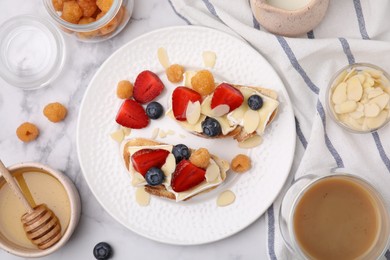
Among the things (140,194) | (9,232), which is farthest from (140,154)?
(9,232)

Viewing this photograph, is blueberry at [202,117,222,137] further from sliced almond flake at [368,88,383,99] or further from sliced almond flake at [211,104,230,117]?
sliced almond flake at [368,88,383,99]

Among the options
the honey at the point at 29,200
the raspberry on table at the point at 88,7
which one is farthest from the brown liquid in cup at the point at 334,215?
the raspberry on table at the point at 88,7

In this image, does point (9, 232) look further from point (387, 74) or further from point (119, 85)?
point (387, 74)

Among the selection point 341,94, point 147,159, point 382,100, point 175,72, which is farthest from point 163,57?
point 382,100

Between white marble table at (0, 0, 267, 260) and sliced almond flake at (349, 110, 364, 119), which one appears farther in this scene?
white marble table at (0, 0, 267, 260)

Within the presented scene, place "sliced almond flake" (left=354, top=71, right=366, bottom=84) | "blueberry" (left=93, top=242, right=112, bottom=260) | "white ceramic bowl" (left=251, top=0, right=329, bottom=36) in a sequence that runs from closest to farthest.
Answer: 1. "white ceramic bowl" (left=251, top=0, right=329, bottom=36)
2. "sliced almond flake" (left=354, top=71, right=366, bottom=84)
3. "blueberry" (left=93, top=242, right=112, bottom=260)

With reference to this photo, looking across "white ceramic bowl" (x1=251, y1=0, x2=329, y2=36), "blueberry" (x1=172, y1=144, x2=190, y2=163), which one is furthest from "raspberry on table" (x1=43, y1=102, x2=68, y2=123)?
"white ceramic bowl" (x1=251, y1=0, x2=329, y2=36)

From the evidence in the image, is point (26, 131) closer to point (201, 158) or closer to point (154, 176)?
point (154, 176)
